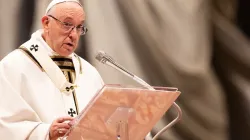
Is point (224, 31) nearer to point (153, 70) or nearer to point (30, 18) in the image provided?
point (153, 70)

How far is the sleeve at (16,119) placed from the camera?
2.82m

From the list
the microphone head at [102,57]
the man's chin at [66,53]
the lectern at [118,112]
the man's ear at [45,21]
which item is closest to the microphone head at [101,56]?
the microphone head at [102,57]

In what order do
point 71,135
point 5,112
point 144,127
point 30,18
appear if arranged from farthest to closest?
point 30,18 < point 5,112 < point 144,127 < point 71,135

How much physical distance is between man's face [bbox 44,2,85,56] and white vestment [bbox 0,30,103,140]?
0.36 feet

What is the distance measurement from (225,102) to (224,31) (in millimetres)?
619

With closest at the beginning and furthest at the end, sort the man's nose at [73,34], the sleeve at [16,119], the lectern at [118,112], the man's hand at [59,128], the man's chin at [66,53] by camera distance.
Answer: the lectern at [118,112], the man's hand at [59,128], the sleeve at [16,119], the man's nose at [73,34], the man's chin at [66,53]

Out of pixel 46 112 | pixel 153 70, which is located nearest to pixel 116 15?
pixel 153 70

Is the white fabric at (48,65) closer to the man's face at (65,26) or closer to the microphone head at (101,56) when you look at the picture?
the man's face at (65,26)

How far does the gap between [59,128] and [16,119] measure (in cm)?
43

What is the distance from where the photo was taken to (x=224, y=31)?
4414mm

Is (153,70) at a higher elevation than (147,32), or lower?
lower

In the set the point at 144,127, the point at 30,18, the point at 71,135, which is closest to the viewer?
the point at 71,135

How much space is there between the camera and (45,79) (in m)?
3.17

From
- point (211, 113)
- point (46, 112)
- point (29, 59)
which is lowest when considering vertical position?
point (211, 113)
